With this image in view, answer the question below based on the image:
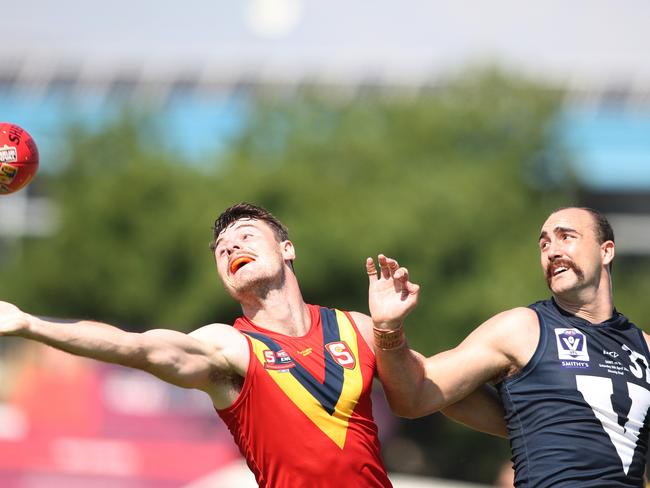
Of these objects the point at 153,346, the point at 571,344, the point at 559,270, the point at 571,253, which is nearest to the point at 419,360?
the point at 571,344

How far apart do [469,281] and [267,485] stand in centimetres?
2288

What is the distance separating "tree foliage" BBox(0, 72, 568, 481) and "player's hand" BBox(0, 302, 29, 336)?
70.2 ft

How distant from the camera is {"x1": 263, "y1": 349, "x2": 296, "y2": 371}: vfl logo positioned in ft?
20.3

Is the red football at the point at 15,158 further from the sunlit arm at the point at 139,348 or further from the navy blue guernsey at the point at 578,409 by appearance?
the navy blue guernsey at the point at 578,409

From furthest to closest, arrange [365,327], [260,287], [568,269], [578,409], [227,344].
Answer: [365,327] → [568,269] → [260,287] → [578,409] → [227,344]

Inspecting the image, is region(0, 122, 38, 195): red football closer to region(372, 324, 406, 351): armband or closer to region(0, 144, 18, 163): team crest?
region(0, 144, 18, 163): team crest

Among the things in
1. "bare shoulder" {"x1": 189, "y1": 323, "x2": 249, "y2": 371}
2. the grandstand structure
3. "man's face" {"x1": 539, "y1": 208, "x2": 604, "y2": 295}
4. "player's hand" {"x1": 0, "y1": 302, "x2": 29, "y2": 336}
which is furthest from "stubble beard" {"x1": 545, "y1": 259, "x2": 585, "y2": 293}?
the grandstand structure

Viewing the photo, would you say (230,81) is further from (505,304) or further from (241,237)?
(241,237)

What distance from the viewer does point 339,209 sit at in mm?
30109

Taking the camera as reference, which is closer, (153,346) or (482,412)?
(153,346)

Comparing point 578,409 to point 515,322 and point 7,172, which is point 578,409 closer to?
point 515,322

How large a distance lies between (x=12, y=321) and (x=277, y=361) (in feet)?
5.13

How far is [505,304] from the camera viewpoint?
88.9ft

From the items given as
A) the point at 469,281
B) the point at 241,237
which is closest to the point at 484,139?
the point at 469,281
